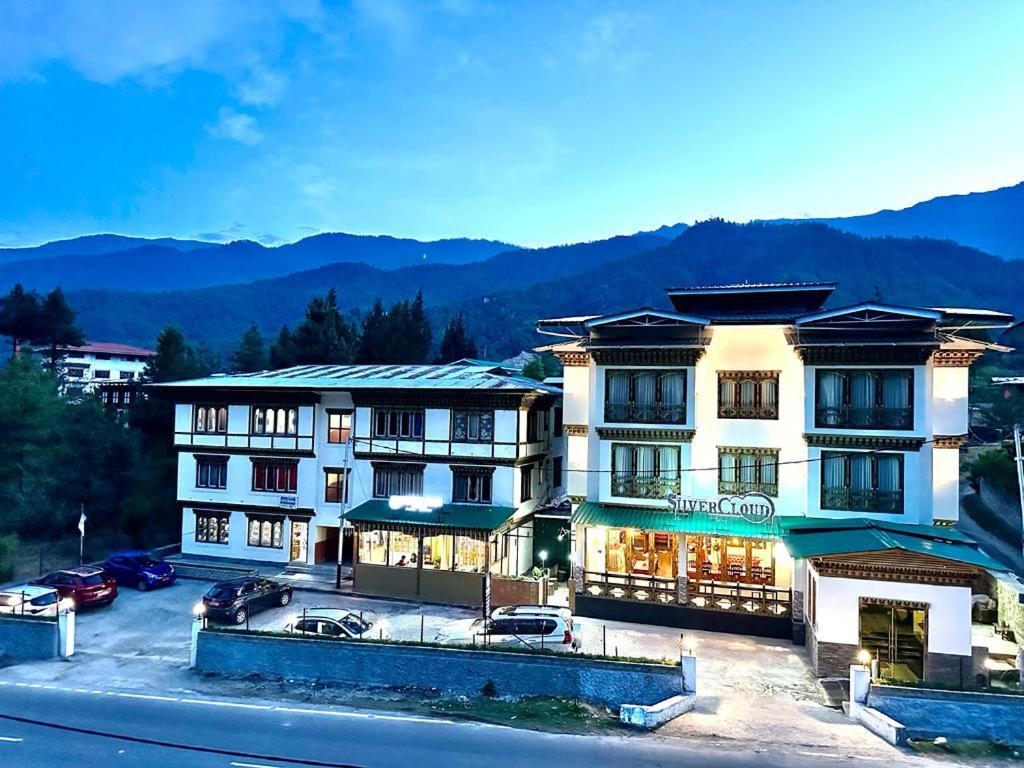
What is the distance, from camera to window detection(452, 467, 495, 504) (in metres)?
31.3

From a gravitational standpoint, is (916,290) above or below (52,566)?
above

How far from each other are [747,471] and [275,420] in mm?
24571

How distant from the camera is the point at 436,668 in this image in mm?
20203

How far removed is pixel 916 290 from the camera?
149m

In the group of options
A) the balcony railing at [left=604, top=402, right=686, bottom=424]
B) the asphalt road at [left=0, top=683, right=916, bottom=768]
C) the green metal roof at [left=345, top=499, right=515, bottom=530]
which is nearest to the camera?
the asphalt road at [left=0, top=683, right=916, bottom=768]

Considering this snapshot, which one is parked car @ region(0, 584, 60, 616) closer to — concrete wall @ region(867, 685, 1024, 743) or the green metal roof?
the green metal roof

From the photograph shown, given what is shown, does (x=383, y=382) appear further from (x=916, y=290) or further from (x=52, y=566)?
(x=916, y=290)

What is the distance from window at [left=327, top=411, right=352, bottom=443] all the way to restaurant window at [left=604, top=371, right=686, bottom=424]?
47.3 ft

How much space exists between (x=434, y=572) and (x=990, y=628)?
75.8ft

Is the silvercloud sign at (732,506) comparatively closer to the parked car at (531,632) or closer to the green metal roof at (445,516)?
the parked car at (531,632)

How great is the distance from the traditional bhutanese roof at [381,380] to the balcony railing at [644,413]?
14.1 ft

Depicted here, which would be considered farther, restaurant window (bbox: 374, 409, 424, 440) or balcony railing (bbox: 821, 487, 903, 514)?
restaurant window (bbox: 374, 409, 424, 440)

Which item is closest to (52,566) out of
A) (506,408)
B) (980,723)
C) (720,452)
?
(506,408)

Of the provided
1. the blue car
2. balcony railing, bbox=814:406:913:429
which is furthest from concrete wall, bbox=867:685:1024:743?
the blue car
